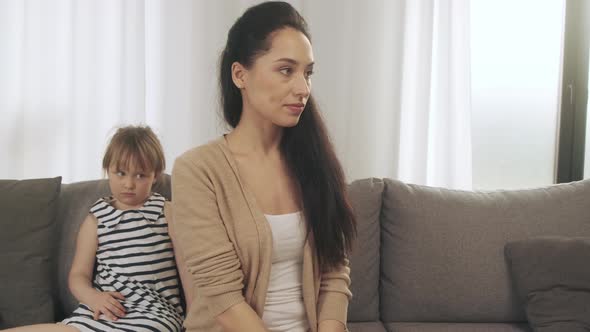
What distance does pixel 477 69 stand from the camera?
9.10ft

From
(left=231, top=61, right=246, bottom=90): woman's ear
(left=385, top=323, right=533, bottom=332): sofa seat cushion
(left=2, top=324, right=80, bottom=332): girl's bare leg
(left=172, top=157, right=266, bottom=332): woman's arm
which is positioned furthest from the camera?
(left=385, top=323, right=533, bottom=332): sofa seat cushion

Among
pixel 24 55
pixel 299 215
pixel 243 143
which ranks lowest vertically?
pixel 299 215

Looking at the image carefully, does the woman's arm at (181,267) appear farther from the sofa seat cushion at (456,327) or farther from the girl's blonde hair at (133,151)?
the sofa seat cushion at (456,327)

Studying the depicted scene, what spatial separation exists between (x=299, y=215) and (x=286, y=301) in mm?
204

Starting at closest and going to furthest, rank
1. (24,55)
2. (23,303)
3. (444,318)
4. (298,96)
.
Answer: (298,96), (23,303), (444,318), (24,55)

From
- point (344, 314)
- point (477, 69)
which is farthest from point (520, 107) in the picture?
point (344, 314)

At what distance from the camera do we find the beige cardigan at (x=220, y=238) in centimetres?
128

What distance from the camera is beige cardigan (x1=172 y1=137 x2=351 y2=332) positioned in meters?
1.28

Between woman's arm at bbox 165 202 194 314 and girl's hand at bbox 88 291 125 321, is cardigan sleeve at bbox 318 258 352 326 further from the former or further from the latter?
girl's hand at bbox 88 291 125 321

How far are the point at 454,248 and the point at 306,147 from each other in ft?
2.55

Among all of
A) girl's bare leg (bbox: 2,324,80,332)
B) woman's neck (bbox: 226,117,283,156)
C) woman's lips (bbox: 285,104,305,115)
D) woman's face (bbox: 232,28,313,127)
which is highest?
woman's face (bbox: 232,28,313,127)

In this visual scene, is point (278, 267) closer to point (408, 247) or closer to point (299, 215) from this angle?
point (299, 215)

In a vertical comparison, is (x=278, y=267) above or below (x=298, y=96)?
below

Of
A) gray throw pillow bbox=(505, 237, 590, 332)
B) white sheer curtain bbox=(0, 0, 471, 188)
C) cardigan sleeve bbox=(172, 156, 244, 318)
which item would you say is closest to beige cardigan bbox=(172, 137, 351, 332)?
cardigan sleeve bbox=(172, 156, 244, 318)
